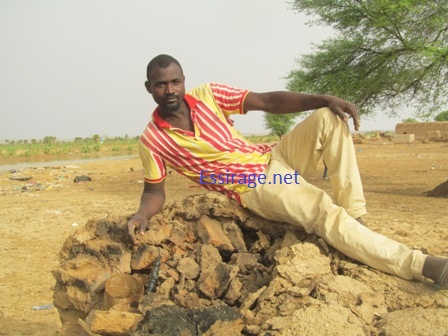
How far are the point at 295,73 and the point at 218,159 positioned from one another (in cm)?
945

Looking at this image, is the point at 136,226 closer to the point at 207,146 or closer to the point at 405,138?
the point at 207,146

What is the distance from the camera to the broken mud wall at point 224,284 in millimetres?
2186

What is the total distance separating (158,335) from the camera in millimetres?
2111

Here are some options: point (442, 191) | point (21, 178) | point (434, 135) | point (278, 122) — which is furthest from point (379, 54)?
point (278, 122)

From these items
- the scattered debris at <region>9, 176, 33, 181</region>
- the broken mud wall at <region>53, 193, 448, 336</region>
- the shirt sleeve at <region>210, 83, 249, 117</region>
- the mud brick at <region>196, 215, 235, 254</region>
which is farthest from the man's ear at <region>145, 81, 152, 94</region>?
the scattered debris at <region>9, 176, 33, 181</region>

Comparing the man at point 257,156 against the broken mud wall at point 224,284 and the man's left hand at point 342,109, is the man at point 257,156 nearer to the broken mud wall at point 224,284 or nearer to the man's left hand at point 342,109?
the man's left hand at point 342,109

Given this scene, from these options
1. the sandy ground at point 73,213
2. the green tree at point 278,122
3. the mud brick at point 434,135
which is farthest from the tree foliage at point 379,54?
the green tree at point 278,122

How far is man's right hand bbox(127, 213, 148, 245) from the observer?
282 centimetres

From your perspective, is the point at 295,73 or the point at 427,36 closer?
the point at 427,36

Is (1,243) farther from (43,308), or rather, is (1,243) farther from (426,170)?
(426,170)

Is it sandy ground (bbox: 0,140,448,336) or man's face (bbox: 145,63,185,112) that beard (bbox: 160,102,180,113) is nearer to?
man's face (bbox: 145,63,185,112)

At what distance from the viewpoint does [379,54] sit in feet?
34.3

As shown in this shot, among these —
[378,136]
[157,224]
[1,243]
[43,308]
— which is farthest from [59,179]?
[378,136]

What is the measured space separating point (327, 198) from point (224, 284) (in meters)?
0.82
